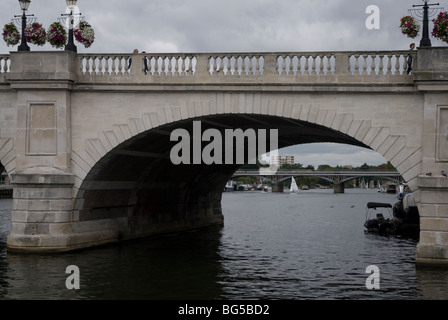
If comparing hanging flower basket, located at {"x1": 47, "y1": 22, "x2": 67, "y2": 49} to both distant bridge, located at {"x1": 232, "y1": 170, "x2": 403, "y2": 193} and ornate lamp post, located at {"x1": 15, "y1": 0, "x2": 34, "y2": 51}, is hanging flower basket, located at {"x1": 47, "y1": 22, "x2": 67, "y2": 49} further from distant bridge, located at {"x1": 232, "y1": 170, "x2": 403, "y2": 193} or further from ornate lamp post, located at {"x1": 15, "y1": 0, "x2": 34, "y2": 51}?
distant bridge, located at {"x1": 232, "y1": 170, "x2": 403, "y2": 193}

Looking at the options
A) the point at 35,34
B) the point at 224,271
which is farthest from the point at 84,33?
the point at 224,271

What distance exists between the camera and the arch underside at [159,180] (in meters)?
28.3

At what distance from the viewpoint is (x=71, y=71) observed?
27.2 m

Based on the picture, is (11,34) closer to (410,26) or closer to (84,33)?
(84,33)

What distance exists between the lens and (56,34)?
2845 centimetres

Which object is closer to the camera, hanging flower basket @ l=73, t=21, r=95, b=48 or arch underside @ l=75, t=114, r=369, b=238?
arch underside @ l=75, t=114, r=369, b=238

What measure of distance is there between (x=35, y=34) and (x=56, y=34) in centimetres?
85

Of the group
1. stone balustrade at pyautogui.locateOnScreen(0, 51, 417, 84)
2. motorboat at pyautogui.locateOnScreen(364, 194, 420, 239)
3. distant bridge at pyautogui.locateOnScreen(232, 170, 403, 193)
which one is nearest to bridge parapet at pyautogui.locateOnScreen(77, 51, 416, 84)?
stone balustrade at pyautogui.locateOnScreen(0, 51, 417, 84)

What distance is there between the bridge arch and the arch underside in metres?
0.04

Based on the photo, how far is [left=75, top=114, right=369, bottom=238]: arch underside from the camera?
92.9 ft

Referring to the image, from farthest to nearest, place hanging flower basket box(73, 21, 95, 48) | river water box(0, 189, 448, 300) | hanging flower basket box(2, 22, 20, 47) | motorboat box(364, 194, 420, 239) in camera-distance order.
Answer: motorboat box(364, 194, 420, 239), hanging flower basket box(2, 22, 20, 47), hanging flower basket box(73, 21, 95, 48), river water box(0, 189, 448, 300)
